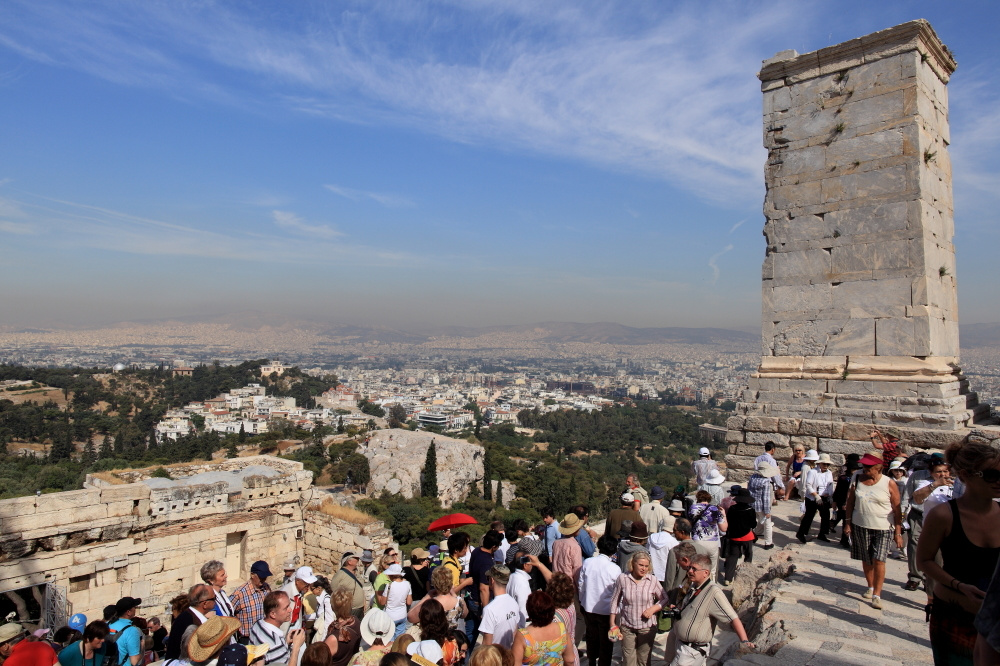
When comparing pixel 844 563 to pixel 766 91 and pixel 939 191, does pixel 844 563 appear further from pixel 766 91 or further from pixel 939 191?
pixel 766 91

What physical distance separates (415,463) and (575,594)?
134ft

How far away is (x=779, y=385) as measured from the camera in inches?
341

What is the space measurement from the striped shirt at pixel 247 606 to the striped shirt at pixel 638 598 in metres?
2.81

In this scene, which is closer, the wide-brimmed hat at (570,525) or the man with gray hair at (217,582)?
the man with gray hair at (217,582)

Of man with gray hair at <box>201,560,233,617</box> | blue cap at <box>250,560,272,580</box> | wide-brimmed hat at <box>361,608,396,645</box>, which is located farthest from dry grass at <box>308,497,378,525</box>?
wide-brimmed hat at <box>361,608,396,645</box>

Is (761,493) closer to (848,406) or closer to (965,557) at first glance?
(848,406)

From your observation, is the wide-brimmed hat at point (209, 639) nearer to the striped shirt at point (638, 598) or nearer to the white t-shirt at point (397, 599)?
the white t-shirt at point (397, 599)

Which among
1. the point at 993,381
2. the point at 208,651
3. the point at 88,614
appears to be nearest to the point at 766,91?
the point at 208,651

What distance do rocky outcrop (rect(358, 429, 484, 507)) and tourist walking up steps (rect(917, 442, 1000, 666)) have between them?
1449 inches

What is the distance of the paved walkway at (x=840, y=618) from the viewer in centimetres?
359

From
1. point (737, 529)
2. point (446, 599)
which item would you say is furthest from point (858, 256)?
point (446, 599)

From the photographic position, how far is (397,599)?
4.96 m

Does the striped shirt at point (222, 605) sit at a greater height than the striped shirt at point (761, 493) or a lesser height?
lesser

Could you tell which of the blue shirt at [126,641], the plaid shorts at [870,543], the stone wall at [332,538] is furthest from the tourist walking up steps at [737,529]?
the stone wall at [332,538]
